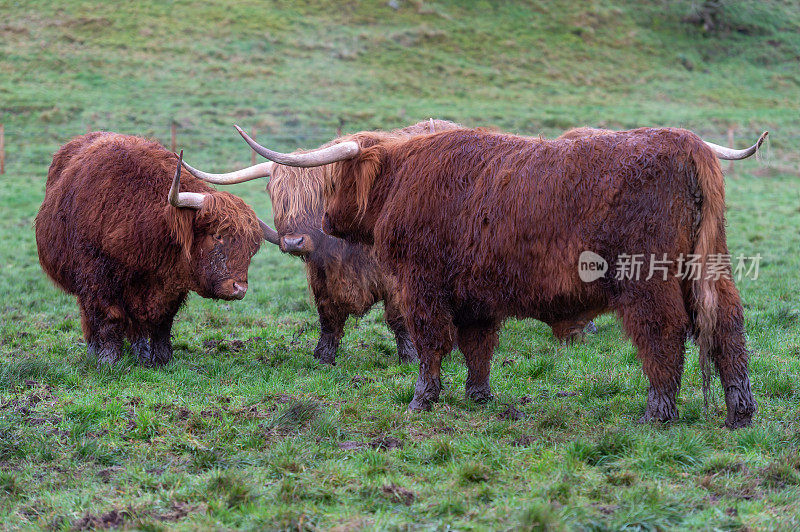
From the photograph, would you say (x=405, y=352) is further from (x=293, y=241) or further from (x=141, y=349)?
(x=141, y=349)

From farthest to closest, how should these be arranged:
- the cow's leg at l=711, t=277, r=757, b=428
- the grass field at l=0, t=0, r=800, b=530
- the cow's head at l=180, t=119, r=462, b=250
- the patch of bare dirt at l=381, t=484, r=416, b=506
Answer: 1. the cow's head at l=180, t=119, r=462, b=250
2. the cow's leg at l=711, t=277, r=757, b=428
3. the patch of bare dirt at l=381, t=484, r=416, b=506
4. the grass field at l=0, t=0, r=800, b=530

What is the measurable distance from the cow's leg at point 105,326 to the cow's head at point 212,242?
75 cm

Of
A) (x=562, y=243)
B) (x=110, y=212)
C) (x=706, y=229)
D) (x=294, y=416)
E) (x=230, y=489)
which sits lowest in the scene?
(x=294, y=416)

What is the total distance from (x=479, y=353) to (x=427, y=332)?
18.3 inches

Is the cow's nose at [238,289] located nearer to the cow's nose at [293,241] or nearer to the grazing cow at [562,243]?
the cow's nose at [293,241]

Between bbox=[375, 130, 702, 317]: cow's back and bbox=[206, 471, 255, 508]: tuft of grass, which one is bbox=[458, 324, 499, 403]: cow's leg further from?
bbox=[206, 471, 255, 508]: tuft of grass

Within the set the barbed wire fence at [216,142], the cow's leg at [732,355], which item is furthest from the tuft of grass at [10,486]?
the barbed wire fence at [216,142]

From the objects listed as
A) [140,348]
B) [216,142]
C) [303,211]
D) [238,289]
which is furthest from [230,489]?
[216,142]

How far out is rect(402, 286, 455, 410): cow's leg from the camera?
514 centimetres

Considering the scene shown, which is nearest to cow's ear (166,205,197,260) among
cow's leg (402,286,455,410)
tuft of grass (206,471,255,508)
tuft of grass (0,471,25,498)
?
cow's leg (402,286,455,410)

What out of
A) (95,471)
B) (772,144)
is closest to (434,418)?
(95,471)

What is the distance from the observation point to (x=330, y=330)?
21.9 feet

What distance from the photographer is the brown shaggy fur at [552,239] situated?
426cm

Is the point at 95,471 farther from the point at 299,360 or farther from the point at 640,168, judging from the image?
the point at 640,168
